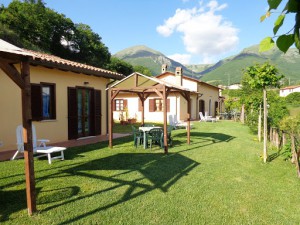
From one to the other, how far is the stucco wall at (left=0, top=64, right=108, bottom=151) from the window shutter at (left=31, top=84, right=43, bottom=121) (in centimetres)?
19

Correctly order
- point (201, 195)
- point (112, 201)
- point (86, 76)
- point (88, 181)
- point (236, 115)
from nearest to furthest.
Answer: point (112, 201), point (201, 195), point (88, 181), point (86, 76), point (236, 115)

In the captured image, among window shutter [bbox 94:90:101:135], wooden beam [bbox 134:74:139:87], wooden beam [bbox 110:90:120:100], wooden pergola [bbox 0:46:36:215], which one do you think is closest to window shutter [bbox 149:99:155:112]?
window shutter [bbox 94:90:101:135]

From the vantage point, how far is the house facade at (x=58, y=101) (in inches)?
302

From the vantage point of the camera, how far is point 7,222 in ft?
11.0

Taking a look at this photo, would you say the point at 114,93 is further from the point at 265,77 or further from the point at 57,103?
the point at 265,77

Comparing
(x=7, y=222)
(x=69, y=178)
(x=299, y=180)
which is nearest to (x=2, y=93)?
(x=69, y=178)

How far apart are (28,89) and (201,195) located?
3.53 metres

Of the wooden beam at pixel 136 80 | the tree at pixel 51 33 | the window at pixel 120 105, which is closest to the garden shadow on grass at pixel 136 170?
the wooden beam at pixel 136 80

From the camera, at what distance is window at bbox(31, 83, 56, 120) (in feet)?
27.5

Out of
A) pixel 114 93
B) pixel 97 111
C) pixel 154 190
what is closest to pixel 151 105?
pixel 97 111

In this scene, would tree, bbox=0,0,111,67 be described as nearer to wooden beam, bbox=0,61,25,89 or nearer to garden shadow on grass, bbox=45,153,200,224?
garden shadow on grass, bbox=45,153,200,224

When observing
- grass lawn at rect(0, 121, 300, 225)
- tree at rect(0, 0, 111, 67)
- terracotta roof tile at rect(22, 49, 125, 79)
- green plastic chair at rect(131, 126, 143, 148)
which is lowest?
grass lawn at rect(0, 121, 300, 225)

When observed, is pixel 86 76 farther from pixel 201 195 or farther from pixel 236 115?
pixel 236 115

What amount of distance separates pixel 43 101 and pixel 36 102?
47cm
